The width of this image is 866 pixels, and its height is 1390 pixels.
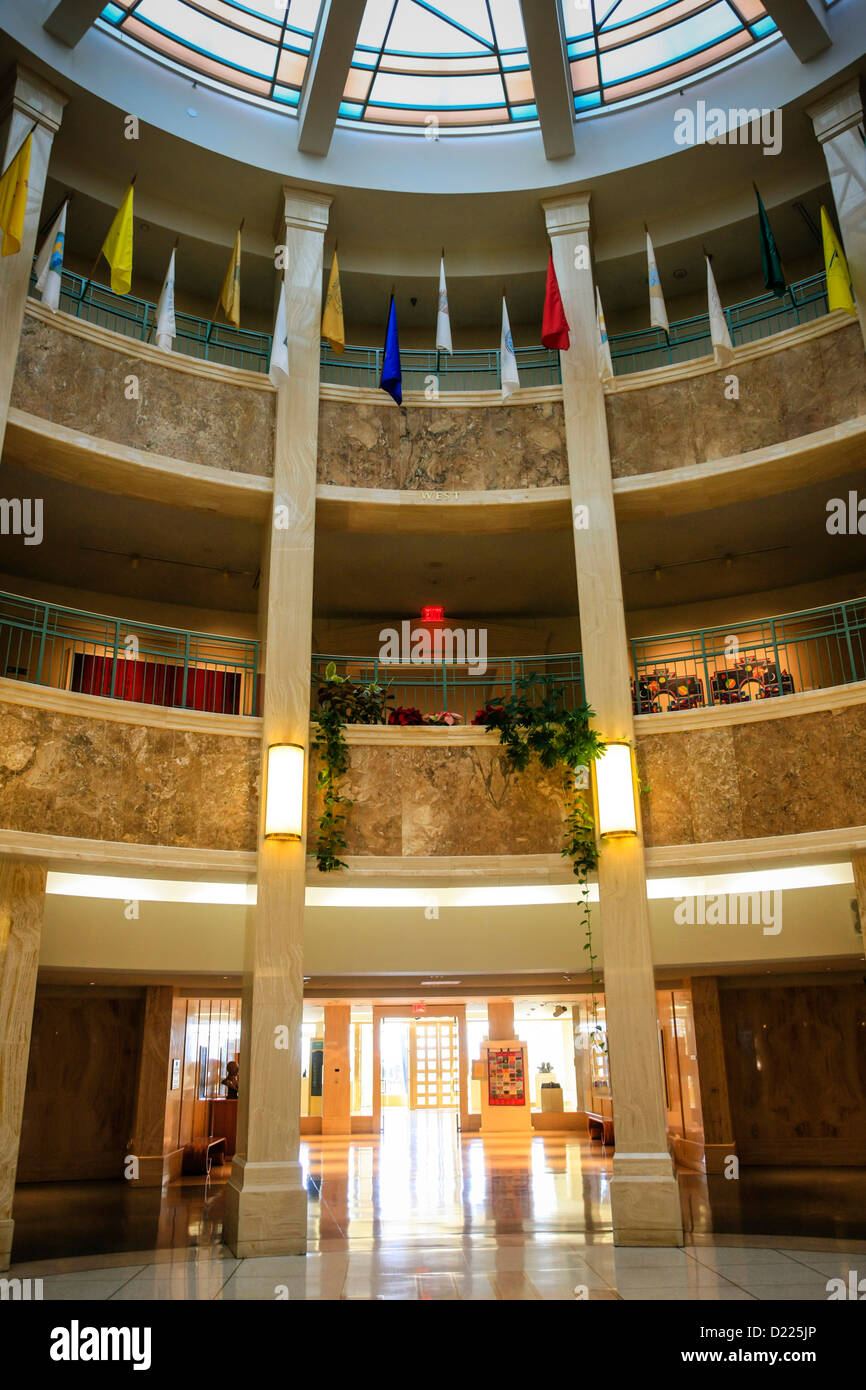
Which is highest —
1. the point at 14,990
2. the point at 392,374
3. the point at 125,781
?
the point at 392,374

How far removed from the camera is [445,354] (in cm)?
1407

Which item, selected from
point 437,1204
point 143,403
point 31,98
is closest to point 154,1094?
point 437,1204

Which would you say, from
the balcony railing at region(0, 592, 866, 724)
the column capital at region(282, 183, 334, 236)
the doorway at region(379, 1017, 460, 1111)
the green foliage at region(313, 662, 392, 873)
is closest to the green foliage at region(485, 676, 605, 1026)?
the green foliage at region(313, 662, 392, 873)

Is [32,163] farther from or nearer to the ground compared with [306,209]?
nearer to the ground

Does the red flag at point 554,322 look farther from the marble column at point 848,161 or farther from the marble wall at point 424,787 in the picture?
the marble wall at point 424,787

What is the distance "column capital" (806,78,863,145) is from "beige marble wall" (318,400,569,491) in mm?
4252

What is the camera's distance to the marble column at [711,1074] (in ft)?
49.4

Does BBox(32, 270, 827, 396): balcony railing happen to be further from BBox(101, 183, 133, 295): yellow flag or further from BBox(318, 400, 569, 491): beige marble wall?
BBox(101, 183, 133, 295): yellow flag

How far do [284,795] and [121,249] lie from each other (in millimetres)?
6451

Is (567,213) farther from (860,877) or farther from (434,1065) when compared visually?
(434,1065)

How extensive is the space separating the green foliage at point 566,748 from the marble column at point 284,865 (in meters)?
2.21

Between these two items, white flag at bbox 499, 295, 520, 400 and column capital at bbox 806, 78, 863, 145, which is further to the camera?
white flag at bbox 499, 295, 520, 400

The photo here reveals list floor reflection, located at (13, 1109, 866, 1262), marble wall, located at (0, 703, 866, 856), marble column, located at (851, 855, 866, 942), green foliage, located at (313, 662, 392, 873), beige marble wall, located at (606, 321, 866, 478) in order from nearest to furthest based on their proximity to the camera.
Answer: marble wall, located at (0, 703, 866, 856) → marble column, located at (851, 855, 866, 942) → floor reflection, located at (13, 1109, 866, 1262) → green foliage, located at (313, 662, 392, 873) → beige marble wall, located at (606, 321, 866, 478)

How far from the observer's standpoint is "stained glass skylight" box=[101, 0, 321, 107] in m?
11.5
